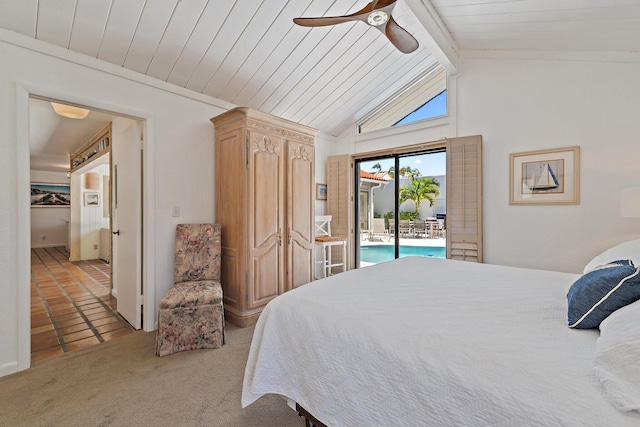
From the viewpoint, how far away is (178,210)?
9.98 ft

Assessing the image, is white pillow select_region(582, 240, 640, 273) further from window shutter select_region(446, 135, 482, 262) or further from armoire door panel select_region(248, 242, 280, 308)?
armoire door panel select_region(248, 242, 280, 308)

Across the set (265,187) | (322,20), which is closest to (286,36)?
(322,20)

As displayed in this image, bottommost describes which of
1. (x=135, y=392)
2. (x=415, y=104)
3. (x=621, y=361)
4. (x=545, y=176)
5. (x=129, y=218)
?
(x=135, y=392)

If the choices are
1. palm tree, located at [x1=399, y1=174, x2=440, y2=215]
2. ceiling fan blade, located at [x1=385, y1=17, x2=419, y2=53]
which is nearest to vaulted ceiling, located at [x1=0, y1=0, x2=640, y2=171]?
ceiling fan blade, located at [x1=385, y1=17, x2=419, y2=53]

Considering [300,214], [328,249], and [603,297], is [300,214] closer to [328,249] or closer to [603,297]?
[328,249]

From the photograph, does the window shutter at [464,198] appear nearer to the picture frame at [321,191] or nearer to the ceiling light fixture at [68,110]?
the picture frame at [321,191]

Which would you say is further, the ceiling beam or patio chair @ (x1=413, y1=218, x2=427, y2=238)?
patio chair @ (x1=413, y1=218, x2=427, y2=238)

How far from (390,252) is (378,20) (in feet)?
11.2

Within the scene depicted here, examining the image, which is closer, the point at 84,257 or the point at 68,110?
the point at 68,110

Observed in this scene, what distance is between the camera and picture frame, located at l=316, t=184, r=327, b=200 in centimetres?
493

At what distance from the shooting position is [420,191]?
14.4 feet

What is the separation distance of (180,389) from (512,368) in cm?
197

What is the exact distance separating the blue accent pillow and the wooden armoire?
2544 millimetres

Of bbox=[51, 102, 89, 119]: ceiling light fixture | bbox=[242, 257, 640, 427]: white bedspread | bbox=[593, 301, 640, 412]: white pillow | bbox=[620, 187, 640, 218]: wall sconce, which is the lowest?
bbox=[242, 257, 640, 427]: white bedspread
